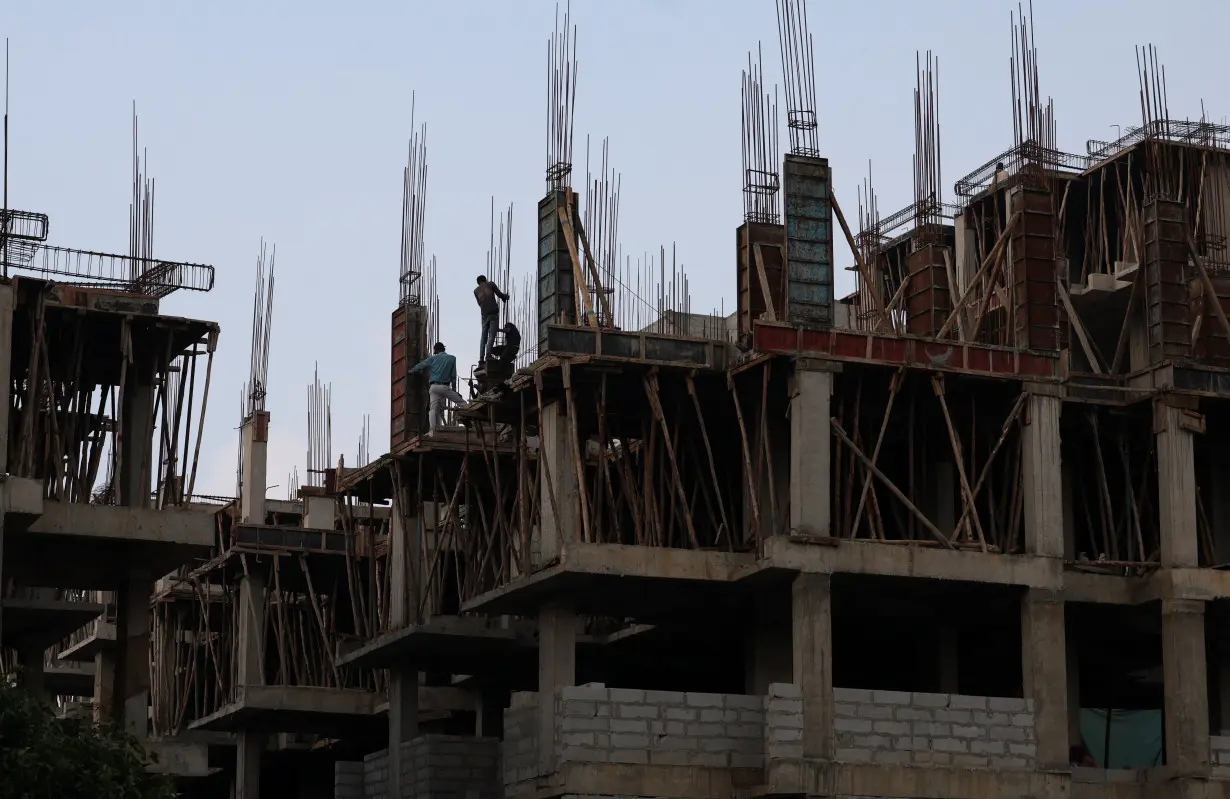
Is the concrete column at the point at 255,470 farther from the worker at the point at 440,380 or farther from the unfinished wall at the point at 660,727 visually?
the unfinished wall at the point at 660,727

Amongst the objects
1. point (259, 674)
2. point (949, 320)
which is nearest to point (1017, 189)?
point (949, 320)

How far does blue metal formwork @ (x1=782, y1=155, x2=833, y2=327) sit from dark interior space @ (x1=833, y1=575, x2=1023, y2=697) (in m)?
4.80

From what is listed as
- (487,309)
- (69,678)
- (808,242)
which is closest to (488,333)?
(487,309)

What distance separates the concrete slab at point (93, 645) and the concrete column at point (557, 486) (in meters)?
18.2

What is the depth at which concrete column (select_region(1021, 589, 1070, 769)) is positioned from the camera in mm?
41719

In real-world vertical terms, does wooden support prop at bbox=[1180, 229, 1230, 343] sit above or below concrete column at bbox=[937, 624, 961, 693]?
above

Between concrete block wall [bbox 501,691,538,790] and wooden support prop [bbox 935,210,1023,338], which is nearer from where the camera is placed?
concrete block wall [bbox 501,691,538,790]

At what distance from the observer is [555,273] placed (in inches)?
1764

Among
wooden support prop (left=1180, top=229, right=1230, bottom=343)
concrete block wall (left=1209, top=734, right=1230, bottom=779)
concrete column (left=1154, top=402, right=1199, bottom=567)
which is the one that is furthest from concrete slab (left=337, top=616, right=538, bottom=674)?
wooden support prop (left=1180, top=229, right=1230, bottom=343)

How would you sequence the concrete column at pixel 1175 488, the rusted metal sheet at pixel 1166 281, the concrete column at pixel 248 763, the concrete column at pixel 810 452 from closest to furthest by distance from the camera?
the concrete column at pixel 810 452 < the concrete column at pixel 1175 488 < the rusted metal sheet at pixel 1166 281 < the concrete column at pixel 248 763

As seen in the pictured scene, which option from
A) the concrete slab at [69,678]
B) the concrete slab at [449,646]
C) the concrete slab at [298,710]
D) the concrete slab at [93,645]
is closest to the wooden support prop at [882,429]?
the concrete slab at [449,646]

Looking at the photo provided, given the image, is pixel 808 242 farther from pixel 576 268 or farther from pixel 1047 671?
pixel 1047 671

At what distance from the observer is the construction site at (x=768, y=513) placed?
133ft

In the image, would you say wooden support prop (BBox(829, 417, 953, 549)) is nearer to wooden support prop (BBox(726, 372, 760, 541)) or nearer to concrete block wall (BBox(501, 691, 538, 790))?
wooden support prop (BBox(726, 372, 760, 541))
